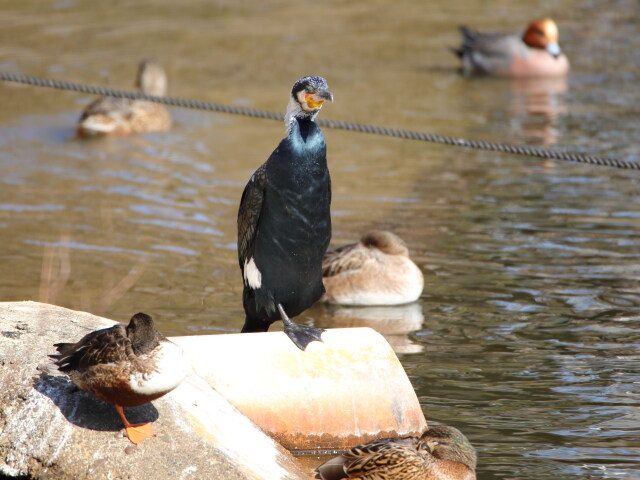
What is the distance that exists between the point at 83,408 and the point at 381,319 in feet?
10.6

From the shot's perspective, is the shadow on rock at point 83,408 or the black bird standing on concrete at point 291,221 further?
the black bird standing on concrete at point 291,221

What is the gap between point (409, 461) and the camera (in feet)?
15.6

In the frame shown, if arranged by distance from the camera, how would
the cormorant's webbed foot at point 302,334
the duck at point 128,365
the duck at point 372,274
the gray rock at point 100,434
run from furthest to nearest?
the duck at point 372,274 < the cormorant's webbed foot at point 302,334 < the gray rock at point 100,434 < the duck at point 128,365

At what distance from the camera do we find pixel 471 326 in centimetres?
696

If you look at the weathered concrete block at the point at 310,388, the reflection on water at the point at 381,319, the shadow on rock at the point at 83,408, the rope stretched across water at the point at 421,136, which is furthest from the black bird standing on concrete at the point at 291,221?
the rope stretched across water at the point at 421,136

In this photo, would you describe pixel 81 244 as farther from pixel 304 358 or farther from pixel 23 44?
pixel 23 44

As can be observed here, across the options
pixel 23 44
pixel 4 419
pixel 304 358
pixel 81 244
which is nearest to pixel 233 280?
pixel 81 244

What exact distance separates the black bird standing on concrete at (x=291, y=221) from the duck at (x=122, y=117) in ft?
21.5

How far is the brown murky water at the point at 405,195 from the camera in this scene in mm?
6016

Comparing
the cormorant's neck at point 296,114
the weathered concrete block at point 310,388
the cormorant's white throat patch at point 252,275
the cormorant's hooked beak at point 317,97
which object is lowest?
the weathered concrete block at point 310,388

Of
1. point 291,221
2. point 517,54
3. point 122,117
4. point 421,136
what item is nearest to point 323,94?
point 291,221

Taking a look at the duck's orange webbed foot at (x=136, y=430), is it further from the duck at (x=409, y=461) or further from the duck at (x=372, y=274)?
the duck at (x=372, y=274)

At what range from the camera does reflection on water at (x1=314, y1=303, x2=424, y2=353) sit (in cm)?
713

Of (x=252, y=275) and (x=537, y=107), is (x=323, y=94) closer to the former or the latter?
(x=252, y=275)
